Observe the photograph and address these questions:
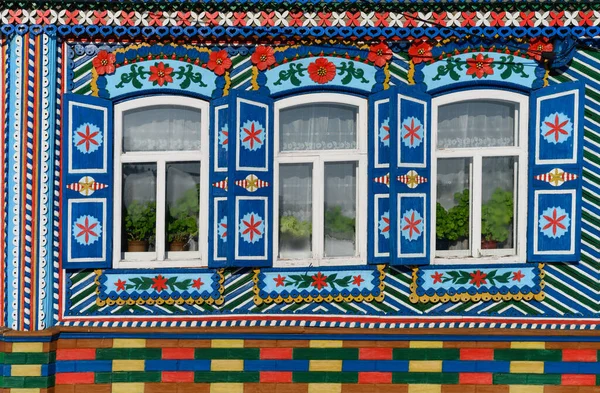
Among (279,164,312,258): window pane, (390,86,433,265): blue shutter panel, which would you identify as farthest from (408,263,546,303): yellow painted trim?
(279,164,312,258): window pane

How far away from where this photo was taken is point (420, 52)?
7.53 meters

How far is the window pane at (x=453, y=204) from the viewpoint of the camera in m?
7.70

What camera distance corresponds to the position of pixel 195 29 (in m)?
7.43

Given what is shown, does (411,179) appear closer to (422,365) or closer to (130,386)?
Result: (422,365)

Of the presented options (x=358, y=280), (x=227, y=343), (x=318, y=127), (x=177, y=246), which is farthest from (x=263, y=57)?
(x=227, y=343)

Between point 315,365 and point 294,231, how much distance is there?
1225 millimetres

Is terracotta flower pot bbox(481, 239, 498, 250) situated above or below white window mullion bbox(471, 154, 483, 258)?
below

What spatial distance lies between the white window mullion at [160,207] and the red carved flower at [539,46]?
3.46m

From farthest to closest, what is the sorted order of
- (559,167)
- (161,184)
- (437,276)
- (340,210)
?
(340,210)
(161,184)
(437,276)
(559,167)

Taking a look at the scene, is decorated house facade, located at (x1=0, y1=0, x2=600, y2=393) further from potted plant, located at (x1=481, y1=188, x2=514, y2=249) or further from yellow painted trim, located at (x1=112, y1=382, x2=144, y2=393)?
potted plant, located at (x1=481, y1=188, x2=514, y2=249)

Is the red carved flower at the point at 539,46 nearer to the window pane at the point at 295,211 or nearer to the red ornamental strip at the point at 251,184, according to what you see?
the window pane at the point at 295,211

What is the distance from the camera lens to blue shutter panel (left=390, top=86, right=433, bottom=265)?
7426mm

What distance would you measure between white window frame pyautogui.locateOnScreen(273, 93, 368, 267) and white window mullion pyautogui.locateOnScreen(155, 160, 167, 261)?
39.8 inches

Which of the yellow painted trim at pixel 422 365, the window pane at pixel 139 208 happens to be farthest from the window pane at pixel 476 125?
the window pane at pixel 139 208
